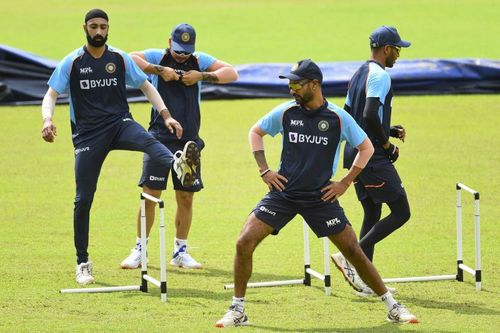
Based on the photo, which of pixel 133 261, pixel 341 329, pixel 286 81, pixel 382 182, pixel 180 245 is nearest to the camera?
pixel 341 329

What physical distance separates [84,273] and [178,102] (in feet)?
6.86

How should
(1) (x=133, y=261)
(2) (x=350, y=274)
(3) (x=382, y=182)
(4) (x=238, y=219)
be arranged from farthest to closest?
1. (4) (x=238, y=219)
2. (1) (x=133, y=261)
3. (2) (x=350, y=274)
4. (3) (x=382, y=182)

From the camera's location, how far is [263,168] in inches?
385

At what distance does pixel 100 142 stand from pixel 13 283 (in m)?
1.56

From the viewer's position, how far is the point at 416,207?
49.5 ft

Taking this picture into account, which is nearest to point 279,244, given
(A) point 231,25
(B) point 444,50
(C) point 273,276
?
(C) point 273,276

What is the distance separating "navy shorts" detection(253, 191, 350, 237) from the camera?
9.71 meters

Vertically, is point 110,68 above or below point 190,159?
above

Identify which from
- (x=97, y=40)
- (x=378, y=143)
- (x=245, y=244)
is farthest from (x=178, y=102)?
(x=245, y=244)

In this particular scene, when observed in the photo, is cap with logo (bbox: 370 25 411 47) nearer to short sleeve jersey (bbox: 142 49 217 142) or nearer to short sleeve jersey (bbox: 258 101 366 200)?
short sleeve jersey (bbox: 258 101 366 200)

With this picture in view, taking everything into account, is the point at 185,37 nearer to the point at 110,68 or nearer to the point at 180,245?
the point at 110,68

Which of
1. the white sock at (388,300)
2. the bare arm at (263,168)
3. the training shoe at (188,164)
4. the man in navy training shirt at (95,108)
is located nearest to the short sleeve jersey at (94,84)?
the man in navy training shirt at (95,108)

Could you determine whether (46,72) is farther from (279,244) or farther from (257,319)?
(257,319)

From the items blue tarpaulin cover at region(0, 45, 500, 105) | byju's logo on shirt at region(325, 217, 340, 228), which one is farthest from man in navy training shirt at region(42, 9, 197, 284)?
blue tarpaulin cover at region(0, 45, 500, 105)
